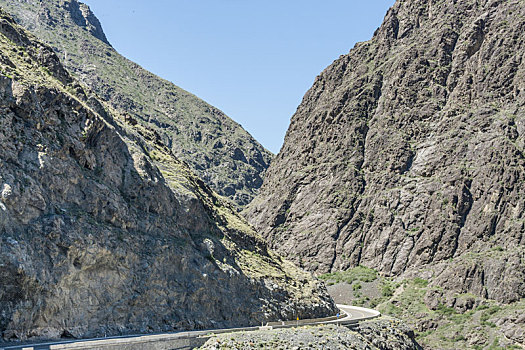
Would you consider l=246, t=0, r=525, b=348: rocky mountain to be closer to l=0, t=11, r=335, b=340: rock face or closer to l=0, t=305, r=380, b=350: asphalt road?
l=0, t=305, r=380, b=350: asphalt road

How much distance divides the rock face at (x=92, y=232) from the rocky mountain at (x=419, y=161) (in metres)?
56.7

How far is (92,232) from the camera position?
3531 centimetres

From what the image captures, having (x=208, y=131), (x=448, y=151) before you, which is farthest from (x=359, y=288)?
(x=208, y=131)

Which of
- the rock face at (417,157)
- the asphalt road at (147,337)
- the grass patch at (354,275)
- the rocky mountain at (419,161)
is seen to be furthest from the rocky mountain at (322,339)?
the grass patch at (354,275)

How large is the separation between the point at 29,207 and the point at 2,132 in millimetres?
4728

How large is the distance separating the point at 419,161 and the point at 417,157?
1.81 metres

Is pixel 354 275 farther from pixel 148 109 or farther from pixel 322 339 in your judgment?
pixel 148 109

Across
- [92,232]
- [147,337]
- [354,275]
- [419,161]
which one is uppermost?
[419,161]

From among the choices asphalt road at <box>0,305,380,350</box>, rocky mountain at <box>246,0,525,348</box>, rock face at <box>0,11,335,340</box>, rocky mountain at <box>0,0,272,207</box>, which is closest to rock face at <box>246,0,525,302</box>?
rocky mountain at <box>246,0,525,348</box>

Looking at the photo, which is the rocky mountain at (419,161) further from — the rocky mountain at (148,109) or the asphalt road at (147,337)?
the asphalt road at (147,337)

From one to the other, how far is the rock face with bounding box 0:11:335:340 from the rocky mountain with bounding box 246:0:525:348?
56.7m

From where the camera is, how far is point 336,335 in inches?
1989

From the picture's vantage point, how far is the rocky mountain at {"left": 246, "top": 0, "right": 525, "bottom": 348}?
327ft

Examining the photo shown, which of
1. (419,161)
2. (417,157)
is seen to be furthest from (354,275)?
(417,157)
